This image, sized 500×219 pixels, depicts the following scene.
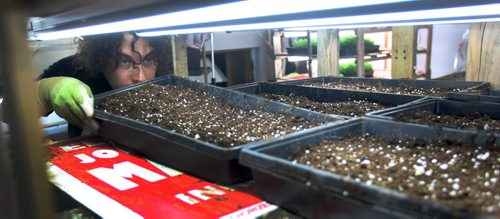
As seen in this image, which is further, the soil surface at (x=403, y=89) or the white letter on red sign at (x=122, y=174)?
the soil surface at (x=403, y=89)

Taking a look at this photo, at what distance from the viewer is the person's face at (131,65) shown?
2359mm

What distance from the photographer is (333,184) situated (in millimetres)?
792

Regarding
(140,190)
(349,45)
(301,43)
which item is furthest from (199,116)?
(301,43)

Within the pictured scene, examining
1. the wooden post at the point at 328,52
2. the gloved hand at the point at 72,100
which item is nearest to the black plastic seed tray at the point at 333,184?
the gloved hand at the point at 72,100

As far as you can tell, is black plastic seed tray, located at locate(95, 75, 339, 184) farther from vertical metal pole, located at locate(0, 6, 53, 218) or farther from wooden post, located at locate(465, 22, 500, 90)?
wooden post, located at locate(465, 22, 500, 90)

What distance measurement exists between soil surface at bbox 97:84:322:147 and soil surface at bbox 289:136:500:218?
0.93 ft

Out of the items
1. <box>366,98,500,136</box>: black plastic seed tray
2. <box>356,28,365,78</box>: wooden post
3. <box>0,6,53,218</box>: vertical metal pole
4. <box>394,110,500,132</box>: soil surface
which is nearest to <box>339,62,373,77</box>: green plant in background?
<box>356,28,365,78</box>: wooden post

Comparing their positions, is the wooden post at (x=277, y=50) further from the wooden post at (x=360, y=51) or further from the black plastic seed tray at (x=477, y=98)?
the black plastic seed tray at (x=477, y=98)

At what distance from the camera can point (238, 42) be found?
593 cm

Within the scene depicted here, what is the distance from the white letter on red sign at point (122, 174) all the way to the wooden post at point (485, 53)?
6.03 ft

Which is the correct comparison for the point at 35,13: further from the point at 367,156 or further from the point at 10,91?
the point at 367,156

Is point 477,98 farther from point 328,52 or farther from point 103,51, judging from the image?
point 103,51

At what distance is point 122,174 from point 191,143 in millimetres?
320

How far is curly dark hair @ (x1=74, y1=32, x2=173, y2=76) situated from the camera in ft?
7.65
